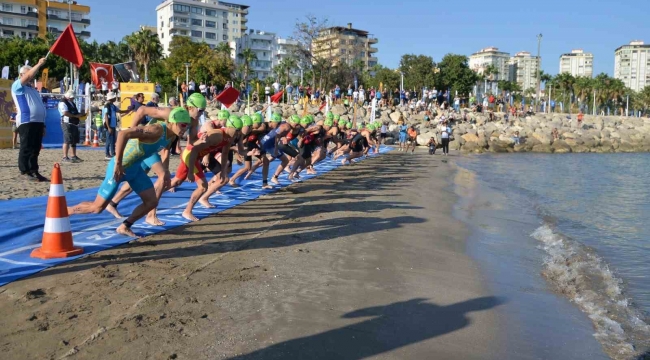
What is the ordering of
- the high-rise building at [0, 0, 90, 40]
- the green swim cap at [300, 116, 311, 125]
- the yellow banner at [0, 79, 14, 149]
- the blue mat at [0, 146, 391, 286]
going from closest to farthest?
the blue mat at [0, 146, 391, 286], the green swim cap at [300, 116, 311, 125], the yellow banner at [0, 79, 14, 149], the high-rise building at [0, 0, 90, 40]

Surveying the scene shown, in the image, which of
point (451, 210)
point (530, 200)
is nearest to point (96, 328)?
point (451, 210)

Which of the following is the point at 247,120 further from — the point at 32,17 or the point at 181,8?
the point at 181,8

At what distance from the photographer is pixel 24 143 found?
1020cm

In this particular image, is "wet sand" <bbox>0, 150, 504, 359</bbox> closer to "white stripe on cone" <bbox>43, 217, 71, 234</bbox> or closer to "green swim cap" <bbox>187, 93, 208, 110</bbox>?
"white stripe on cone" <bbox>43, 217, 71, 234</bbox>

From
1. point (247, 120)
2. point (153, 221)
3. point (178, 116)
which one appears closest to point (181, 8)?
point (247, 120)

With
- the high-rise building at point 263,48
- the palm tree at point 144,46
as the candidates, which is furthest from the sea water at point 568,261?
the high-rise building at point 263,48

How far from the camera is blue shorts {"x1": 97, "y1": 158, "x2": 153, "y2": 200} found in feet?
21.9

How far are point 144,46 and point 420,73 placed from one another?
111ft

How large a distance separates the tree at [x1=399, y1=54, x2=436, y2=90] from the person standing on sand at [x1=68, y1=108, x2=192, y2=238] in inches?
2476

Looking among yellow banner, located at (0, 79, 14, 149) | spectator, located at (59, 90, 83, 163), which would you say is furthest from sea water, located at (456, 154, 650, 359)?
yellow banner, located at (0, 79, 14, 149)

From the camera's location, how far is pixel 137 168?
6.88 m

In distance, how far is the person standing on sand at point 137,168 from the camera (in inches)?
262

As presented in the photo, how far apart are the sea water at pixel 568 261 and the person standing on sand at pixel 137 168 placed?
4.27 meters

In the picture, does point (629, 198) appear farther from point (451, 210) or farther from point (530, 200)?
point (451, 210)
